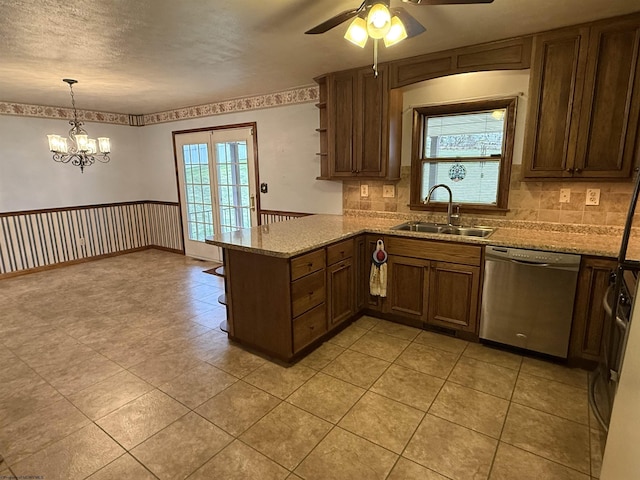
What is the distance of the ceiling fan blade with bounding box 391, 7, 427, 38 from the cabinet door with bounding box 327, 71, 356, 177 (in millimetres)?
1473

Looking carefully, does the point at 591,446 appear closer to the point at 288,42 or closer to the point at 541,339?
the point at 541,339

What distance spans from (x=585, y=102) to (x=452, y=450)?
2.38 metres

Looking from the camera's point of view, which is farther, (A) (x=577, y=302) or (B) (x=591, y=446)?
(A) (x=577, y=302)

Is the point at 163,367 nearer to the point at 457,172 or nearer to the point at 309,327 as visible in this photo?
the point at 309,327

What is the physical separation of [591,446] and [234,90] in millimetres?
4325

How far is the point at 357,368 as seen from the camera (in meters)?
2.50

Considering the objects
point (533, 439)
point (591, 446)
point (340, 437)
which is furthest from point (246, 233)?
point (591, 446)

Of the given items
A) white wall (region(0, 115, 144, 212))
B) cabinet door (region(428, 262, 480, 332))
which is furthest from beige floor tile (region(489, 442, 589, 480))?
white wall (region(0, 115, 144, 212))

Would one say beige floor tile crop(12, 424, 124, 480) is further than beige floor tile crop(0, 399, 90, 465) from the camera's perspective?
No

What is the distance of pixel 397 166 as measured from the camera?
3.39m

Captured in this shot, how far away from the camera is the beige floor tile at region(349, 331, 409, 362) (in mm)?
2676

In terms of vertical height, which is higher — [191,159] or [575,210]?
[191,159]

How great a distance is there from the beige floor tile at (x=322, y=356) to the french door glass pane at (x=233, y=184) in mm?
2615

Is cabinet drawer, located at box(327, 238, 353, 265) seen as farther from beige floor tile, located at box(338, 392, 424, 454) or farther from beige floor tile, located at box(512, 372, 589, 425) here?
beige floor tile, located at box(512, 372, 589, 425)
